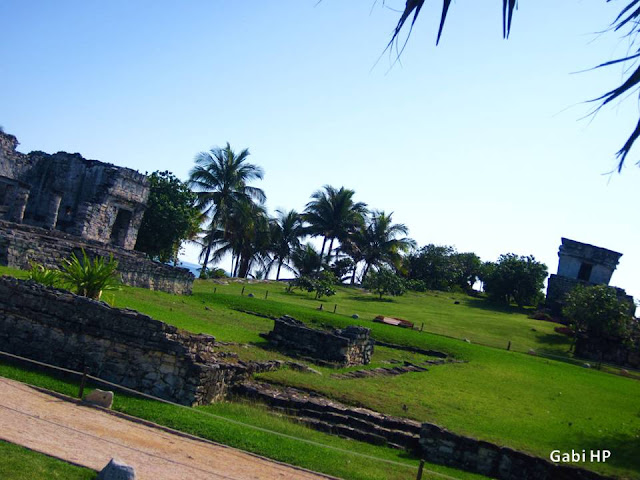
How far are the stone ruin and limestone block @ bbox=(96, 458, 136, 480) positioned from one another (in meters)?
16.6

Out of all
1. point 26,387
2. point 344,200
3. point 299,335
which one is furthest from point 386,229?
point 26,387

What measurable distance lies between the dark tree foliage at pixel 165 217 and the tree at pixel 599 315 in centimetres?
2102

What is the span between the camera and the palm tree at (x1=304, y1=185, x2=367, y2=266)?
4581cm

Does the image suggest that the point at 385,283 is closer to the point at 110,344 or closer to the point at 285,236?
the point at 285,236

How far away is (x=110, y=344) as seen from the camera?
12.0 metres

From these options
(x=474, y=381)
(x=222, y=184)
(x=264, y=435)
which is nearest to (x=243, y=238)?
(x=222, y=184)

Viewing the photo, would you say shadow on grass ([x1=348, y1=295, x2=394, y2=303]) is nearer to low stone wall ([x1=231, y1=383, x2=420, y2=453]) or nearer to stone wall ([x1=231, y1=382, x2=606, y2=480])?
stone wall ([x1=231, y1=382, x2=606, y2=480])

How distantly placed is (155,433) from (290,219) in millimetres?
37266

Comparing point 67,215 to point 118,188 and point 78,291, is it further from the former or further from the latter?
point 78,291

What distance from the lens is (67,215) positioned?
30.1 meters

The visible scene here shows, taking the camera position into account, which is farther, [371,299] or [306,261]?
[306,261]

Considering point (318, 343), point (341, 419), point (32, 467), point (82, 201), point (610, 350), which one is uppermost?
point (82, 201)

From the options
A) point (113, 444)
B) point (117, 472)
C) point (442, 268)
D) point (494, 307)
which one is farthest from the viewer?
point (442, 268)

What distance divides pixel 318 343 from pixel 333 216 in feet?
93.1
